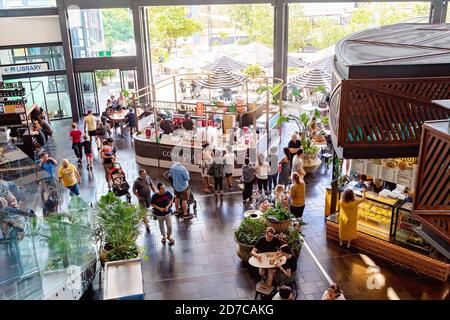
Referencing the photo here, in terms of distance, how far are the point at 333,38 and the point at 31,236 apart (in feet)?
59.8

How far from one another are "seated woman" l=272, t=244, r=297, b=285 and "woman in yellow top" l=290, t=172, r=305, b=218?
173 centimetres

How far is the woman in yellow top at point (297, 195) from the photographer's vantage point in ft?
30.7

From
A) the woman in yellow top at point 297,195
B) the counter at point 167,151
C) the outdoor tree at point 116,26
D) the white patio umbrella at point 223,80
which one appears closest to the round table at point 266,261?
the woman in yellow top at point 297,195

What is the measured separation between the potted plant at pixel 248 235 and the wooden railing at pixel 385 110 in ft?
6.99

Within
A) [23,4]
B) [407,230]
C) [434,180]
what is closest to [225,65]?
[23,4]

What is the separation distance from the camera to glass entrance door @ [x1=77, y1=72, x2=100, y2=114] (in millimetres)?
20203

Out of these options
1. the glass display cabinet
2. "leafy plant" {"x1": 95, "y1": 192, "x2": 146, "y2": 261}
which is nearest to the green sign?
the glass display cabinet

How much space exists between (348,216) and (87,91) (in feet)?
49.3

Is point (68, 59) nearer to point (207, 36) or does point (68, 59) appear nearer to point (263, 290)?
point (207, 36)

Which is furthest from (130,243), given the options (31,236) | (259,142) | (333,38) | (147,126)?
(333,38)

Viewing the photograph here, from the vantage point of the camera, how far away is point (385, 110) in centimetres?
743

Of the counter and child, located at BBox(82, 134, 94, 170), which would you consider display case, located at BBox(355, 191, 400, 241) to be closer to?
the counter

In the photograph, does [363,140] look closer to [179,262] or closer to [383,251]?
[383,251]
